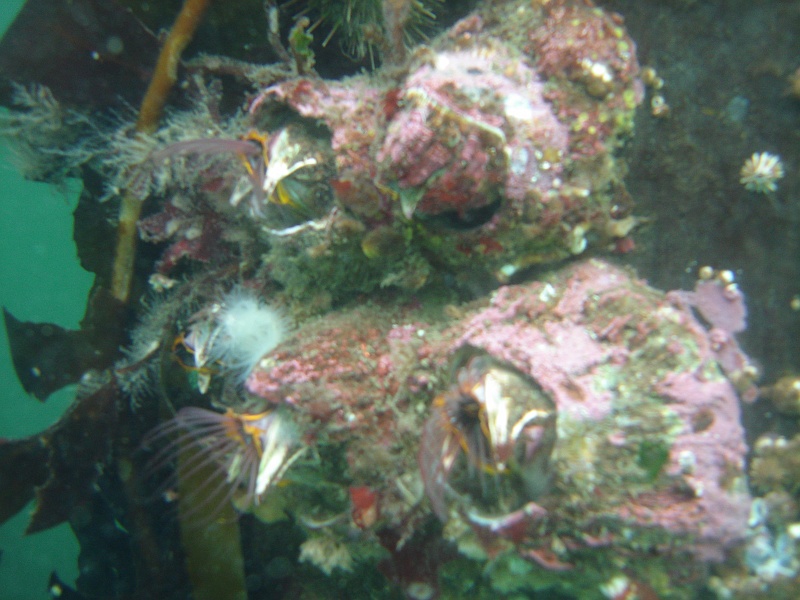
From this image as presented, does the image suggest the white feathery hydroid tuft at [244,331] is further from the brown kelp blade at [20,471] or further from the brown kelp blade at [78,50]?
the brown kelp blade at [78,50]

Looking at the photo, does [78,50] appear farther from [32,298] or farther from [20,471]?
[32,298]

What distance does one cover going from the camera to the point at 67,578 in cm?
2742

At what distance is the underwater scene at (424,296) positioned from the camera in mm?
2051

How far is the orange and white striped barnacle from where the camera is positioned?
2002 millimetres

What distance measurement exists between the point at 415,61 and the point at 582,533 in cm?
246

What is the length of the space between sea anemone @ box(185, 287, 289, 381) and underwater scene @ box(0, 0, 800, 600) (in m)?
0.02

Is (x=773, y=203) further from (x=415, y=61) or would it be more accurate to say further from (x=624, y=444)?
(x=415, y=61)

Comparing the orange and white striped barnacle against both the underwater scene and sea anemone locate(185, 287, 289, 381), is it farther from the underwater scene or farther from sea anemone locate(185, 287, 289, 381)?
sea anemone locate(185, 287, 289, 381)

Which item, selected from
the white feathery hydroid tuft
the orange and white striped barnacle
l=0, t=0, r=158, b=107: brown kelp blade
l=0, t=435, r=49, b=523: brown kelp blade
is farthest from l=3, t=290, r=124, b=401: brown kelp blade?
the orange and white striped barnacle

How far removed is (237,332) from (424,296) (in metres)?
1.25

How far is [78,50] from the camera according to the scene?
10.5ft

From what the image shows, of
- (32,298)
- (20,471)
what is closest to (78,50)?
(20,471)

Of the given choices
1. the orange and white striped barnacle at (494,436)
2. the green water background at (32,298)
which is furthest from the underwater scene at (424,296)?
the green water background at (32,298)

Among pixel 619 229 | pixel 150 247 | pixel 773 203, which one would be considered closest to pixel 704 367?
pixel 619 229
